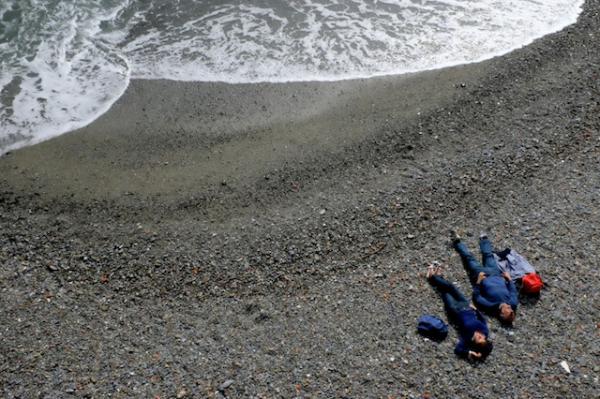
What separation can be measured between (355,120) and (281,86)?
1.83m

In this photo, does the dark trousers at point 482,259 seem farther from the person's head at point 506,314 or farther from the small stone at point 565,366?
the small stone at point 565,366

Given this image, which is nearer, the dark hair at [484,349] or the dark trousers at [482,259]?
the dark hair at [484,349]

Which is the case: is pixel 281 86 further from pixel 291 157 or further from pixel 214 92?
pixel 291 157

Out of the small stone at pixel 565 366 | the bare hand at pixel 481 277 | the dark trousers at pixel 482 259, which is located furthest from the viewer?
the dark trousers at pixel 482 259

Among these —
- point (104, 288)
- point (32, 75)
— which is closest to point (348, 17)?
point (32, 75)

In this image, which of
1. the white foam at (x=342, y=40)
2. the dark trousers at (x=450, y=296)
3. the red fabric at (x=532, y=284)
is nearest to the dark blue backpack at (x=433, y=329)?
the dark trousers at (x=450, y=296)

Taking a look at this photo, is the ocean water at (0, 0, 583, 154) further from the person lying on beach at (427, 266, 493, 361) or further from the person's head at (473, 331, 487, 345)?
the person's head at (473, 331, 487, 345)

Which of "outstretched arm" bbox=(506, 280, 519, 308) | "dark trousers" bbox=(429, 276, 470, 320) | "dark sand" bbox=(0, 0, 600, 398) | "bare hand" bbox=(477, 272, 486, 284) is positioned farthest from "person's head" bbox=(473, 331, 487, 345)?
"bare hand" bbox=(477, 272, 486, 284)

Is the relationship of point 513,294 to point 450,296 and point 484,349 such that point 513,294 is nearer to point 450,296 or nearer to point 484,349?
point 450,296

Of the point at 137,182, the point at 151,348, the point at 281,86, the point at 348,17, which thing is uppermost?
the point at 348,17

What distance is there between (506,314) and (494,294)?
0.30 metres

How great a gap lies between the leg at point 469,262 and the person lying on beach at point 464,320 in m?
0.36

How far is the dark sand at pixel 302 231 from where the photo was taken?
6.11 metres

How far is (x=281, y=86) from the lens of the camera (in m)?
10.4
